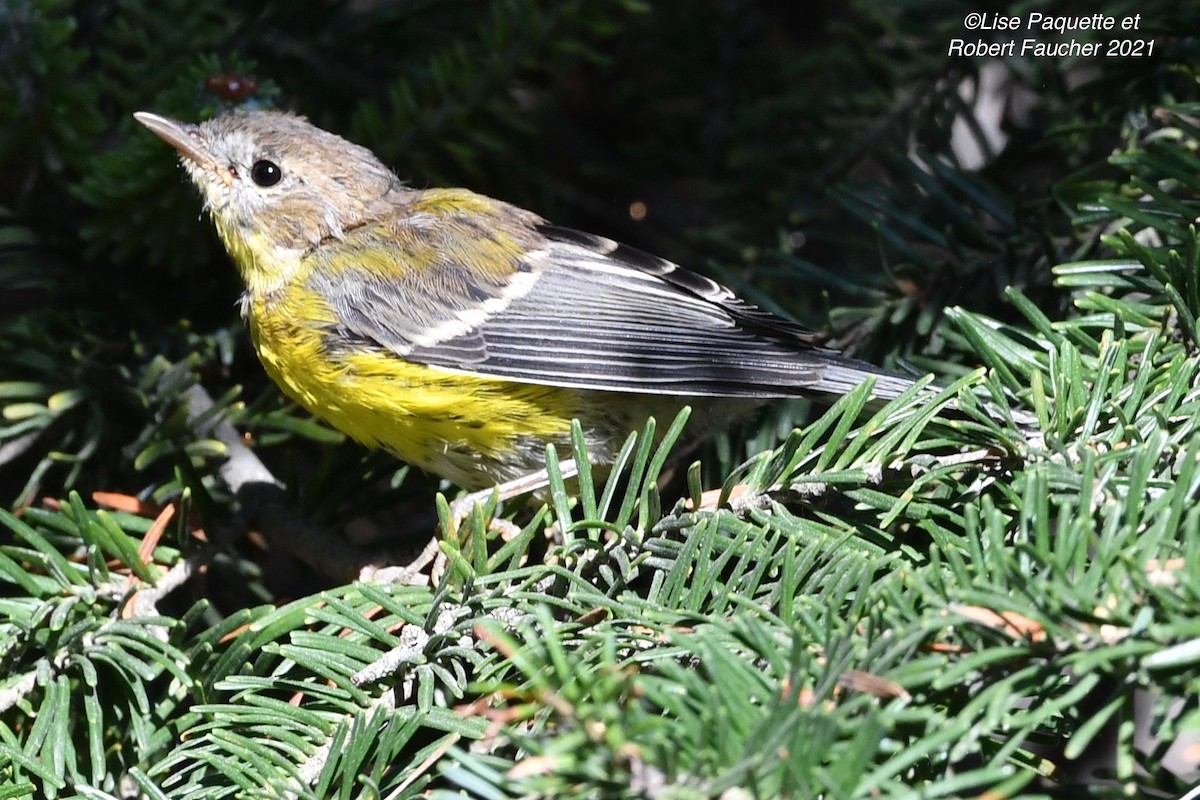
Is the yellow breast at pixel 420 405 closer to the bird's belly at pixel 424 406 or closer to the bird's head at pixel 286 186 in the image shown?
the bird's belly at pixel 424 406

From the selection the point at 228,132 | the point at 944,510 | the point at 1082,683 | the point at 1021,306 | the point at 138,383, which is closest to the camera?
the point at 1082,683

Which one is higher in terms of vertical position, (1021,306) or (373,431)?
(1021,306)

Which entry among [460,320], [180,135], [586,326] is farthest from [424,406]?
[180,135]

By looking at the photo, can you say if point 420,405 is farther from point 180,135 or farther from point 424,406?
point 180,135

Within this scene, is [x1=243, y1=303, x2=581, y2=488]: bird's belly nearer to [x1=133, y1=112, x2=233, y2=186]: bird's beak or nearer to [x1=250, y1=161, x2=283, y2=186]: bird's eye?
[x1=133, y1=112, x2=233, y2=186]: bird's beak

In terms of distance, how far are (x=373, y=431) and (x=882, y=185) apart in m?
1.23

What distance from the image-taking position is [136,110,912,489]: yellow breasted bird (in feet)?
7.54

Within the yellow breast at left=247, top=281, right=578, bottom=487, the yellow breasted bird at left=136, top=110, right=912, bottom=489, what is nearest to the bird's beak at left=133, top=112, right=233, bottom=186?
the yellow breasted bird at left=136, top=110, right=912, bottom=489

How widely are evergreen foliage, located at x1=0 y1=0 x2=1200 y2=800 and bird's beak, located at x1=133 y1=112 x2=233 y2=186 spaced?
0.20 feet

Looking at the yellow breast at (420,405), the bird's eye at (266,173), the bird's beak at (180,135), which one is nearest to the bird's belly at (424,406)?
the yellow breast at (420,405)

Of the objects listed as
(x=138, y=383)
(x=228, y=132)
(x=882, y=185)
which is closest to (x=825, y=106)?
(x=882, y=185)

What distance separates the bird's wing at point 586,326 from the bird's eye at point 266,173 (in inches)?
11.9

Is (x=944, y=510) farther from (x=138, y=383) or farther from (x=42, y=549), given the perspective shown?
(x=138, y=383)

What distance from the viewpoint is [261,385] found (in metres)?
2.73
